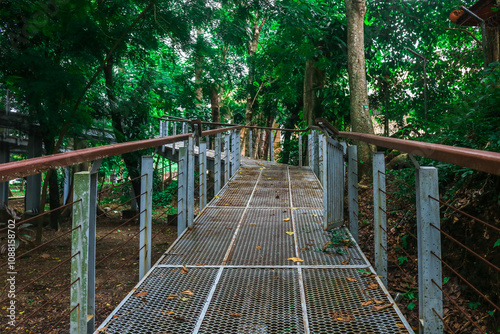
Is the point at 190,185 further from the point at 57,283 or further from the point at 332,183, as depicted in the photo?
the point at 57,283

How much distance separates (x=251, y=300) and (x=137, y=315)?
745 millimetres

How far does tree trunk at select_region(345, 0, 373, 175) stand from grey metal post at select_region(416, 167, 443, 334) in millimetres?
6089

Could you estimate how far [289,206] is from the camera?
18.9 ft

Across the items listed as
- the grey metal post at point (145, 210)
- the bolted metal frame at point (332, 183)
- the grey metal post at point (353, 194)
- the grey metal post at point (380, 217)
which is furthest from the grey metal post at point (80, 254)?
the grey metal post at point (353, 194)

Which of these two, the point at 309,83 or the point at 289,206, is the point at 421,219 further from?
the point at 309,83

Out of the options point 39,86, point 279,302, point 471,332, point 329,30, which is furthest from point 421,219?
point 329,30

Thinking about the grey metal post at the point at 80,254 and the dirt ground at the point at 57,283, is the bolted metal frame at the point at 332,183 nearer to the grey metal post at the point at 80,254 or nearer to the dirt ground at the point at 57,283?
the dirt ground at the point at 57,283

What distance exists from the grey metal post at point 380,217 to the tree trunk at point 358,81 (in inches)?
205

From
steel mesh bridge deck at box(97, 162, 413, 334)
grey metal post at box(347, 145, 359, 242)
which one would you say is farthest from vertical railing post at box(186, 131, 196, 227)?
grey metal post at box(347, 145, 359, 242)

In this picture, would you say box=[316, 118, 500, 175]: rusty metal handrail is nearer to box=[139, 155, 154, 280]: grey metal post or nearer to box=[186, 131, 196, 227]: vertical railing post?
box=[139, 155, 154, 280]: grey metal post

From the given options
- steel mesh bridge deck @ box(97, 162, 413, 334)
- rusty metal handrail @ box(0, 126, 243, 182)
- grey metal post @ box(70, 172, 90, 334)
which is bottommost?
steel mesh bridge deck @ box(97, 162, 413, 334)

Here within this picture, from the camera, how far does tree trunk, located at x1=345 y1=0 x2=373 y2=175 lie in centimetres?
816

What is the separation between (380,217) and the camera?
3084 mm

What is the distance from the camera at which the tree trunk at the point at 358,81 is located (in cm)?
816
